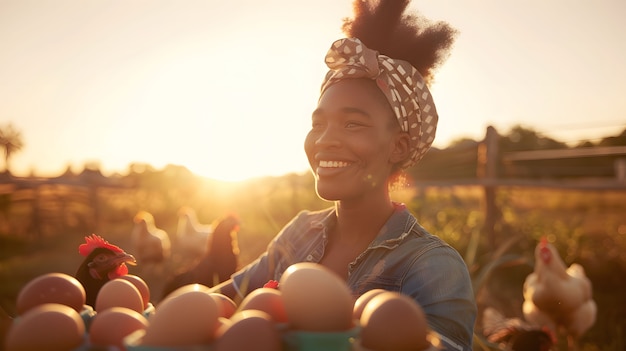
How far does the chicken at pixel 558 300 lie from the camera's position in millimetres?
4961

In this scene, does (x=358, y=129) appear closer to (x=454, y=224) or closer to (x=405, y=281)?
(x=405, y=281)

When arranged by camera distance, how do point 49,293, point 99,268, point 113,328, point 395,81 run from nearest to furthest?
point 113,328, point 49,293, point 99,268, point 395,81

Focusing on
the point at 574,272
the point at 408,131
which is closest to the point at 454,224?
the point at 574,272

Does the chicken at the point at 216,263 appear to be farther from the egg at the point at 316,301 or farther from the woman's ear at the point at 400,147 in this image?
the egg at the point at 316,301

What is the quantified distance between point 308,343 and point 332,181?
1021 millimetres

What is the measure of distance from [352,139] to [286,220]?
10.5 m

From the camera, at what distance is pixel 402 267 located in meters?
1.60

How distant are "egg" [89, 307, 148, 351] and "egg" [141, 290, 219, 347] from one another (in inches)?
3.0

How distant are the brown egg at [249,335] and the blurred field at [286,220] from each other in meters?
2.02

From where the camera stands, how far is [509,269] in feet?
23.8

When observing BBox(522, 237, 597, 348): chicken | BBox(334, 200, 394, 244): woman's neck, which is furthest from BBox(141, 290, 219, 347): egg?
BBox(522, 237, 597, 348): chicken

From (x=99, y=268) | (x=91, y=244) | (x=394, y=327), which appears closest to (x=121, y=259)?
(x=99, y=268)

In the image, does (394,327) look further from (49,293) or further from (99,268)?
(99,268)

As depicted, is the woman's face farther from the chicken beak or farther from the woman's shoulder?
the chicken beak
